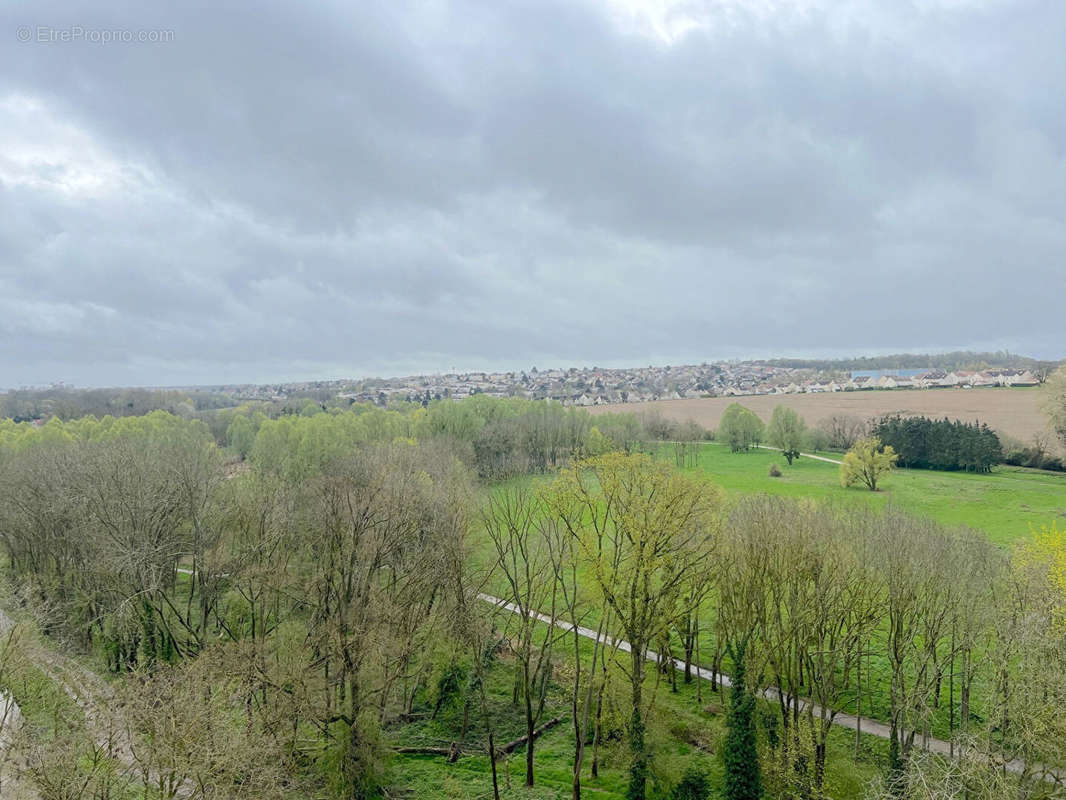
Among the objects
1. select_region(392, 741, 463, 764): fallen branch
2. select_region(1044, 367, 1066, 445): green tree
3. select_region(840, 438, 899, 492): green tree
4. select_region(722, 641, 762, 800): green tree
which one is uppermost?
select_region(1044, 367, 1066, 445): green tree

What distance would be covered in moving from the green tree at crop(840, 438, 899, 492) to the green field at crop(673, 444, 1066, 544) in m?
1.46

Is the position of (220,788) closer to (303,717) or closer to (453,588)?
(303,717)

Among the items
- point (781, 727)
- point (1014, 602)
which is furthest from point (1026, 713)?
point (781, 727)

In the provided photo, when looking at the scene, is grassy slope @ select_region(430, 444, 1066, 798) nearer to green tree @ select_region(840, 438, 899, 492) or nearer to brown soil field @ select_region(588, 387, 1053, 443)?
green tree @ select_region(840, 438, 899, 492)

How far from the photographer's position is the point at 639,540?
→ 24.5m

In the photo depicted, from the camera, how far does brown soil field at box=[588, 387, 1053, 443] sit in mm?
90500

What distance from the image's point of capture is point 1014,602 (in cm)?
1997

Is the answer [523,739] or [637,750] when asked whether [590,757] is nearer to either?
[523,739]

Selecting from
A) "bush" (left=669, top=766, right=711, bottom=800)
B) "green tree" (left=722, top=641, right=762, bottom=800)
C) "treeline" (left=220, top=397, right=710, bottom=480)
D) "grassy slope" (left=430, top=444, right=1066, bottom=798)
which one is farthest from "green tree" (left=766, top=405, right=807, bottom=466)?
"bush" (left=669, top=766, right=711, bottom=800)

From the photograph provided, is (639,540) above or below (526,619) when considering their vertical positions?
above

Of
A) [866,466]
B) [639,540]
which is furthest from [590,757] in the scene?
[866,466]

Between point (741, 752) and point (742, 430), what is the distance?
303 feet

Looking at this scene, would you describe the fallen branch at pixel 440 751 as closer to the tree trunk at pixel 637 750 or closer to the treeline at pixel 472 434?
the tree trunk at pixel 637 750

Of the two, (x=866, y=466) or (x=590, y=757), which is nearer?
(x=590, y=757)
